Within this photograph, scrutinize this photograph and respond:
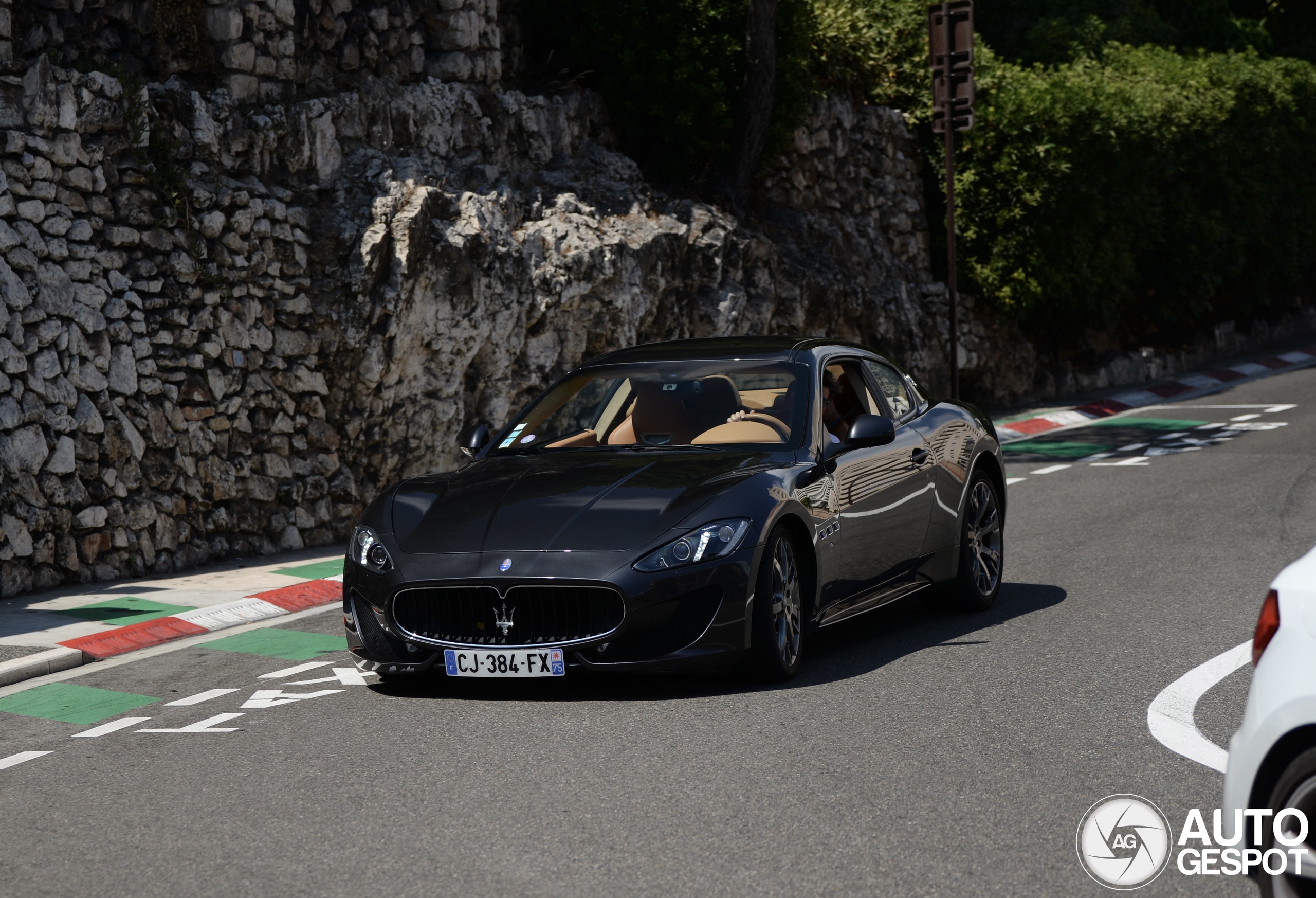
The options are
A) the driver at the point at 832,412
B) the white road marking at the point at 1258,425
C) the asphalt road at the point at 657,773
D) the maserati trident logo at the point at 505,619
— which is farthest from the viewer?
the white road marking at the point at 1258,425

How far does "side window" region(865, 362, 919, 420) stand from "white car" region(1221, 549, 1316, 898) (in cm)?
477

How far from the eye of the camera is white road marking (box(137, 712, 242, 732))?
649 cm

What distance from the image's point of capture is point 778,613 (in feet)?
21.6

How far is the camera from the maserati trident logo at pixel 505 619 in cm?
631

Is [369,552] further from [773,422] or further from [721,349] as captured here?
[721,349]

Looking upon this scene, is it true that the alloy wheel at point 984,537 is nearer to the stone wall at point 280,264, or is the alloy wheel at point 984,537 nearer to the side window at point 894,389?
the side window at point 894,389

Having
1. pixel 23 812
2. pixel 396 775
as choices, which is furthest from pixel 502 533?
pixel 23 812

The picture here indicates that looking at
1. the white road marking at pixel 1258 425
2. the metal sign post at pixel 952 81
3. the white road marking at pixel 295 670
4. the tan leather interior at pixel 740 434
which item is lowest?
the white road marking at pixel 1258 425

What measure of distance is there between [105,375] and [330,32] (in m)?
4.45

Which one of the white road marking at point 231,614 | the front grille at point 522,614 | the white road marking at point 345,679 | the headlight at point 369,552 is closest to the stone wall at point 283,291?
the white road marking at point 231,614

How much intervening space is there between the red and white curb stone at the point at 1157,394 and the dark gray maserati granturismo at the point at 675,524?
36.2ft

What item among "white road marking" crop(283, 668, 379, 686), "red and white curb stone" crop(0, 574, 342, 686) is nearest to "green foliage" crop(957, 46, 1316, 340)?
"red and white curb stone" crop(0, 574, 342, 686)

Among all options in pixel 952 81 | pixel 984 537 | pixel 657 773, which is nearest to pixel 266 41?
pixel 984 537

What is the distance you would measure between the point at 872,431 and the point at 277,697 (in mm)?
3059
